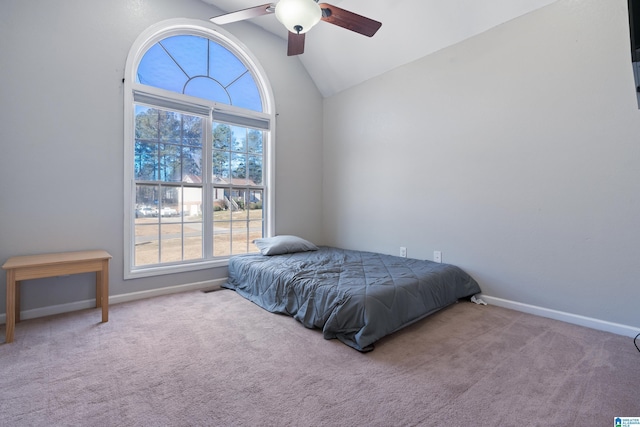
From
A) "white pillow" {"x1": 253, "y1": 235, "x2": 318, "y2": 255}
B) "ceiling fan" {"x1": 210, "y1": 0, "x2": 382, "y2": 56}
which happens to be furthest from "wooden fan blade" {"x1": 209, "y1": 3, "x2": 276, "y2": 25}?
"white pillow" {"x1": 253, "y1": 235, "x2": 318, "y2": 255}

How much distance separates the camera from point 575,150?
90.0 inches

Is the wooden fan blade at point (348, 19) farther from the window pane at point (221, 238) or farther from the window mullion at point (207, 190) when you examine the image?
the window pane at point (221, 238)

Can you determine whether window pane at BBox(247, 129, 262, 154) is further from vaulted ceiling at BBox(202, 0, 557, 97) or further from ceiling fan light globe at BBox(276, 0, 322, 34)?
ceiling fan light globe at BBox(276, 0, 322, 34)

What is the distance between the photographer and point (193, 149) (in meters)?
3.30

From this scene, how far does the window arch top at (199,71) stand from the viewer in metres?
3.05

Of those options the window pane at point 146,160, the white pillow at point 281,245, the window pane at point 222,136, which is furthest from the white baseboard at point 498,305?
the window pane at point 222,136

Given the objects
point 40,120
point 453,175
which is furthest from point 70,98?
point 453,175

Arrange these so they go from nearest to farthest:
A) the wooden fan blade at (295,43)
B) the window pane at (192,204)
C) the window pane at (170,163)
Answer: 1. the wooden fan blade at (295,43)
2. the window pane at (170,163)
3. the window pane at (192,204)

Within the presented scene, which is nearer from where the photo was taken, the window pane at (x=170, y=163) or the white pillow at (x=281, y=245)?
the window pane at (x=170, y=163)

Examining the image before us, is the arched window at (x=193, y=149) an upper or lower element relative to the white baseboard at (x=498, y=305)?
upper

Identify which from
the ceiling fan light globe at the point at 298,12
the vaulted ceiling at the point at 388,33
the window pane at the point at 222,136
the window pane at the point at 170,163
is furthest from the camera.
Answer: the window pane at the point at 222,136

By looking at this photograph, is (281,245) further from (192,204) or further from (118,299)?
(118,299)

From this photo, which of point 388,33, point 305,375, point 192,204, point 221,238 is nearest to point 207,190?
point 192,204

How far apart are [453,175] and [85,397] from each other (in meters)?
3.32
